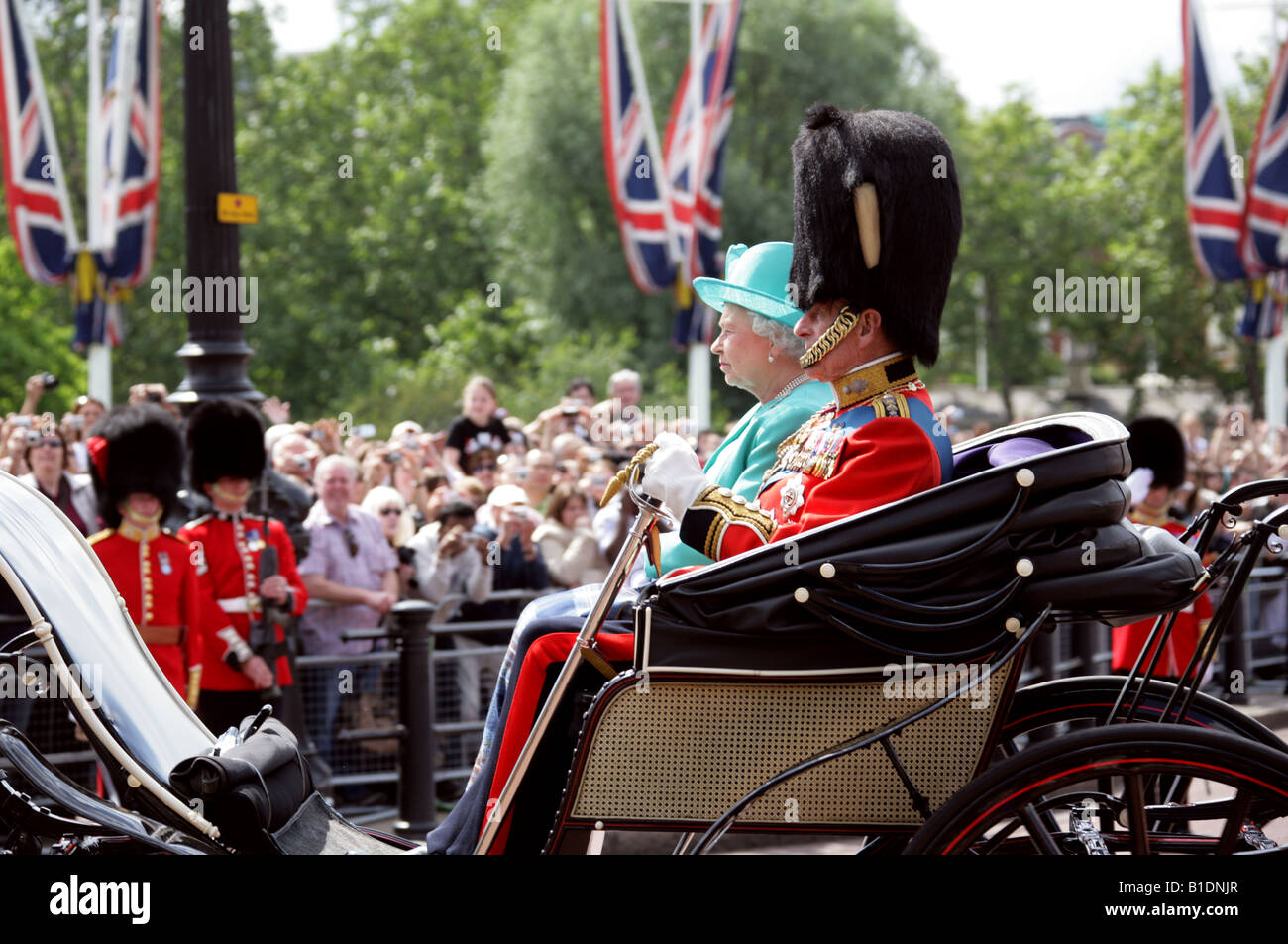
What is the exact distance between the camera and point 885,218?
3375 millimetres

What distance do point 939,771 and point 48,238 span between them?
12931 millimetres

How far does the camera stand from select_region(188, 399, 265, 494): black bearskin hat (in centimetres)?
643

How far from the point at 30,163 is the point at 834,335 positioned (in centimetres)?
1242

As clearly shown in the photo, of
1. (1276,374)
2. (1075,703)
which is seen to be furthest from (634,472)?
(1276,374)

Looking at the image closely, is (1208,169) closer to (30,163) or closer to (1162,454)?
(1162,454)

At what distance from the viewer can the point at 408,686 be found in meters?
7.02

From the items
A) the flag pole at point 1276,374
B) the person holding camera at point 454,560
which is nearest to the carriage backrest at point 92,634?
the person holding camera at point 454,560

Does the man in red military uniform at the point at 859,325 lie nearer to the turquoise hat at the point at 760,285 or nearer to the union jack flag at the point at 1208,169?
the turquoise hat at the point at 760,285

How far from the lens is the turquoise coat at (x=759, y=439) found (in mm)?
3926

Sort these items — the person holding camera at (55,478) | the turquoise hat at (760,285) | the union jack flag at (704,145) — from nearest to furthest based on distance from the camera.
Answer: the turquoise hat at (760,285) < the person holding camera at (55,478) < the union jack flag at (704,145)

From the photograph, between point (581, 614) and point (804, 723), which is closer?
point (804, 723)

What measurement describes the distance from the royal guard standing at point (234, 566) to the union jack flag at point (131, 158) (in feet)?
24.9

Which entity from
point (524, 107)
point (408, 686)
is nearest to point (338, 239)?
point (524, 107)
